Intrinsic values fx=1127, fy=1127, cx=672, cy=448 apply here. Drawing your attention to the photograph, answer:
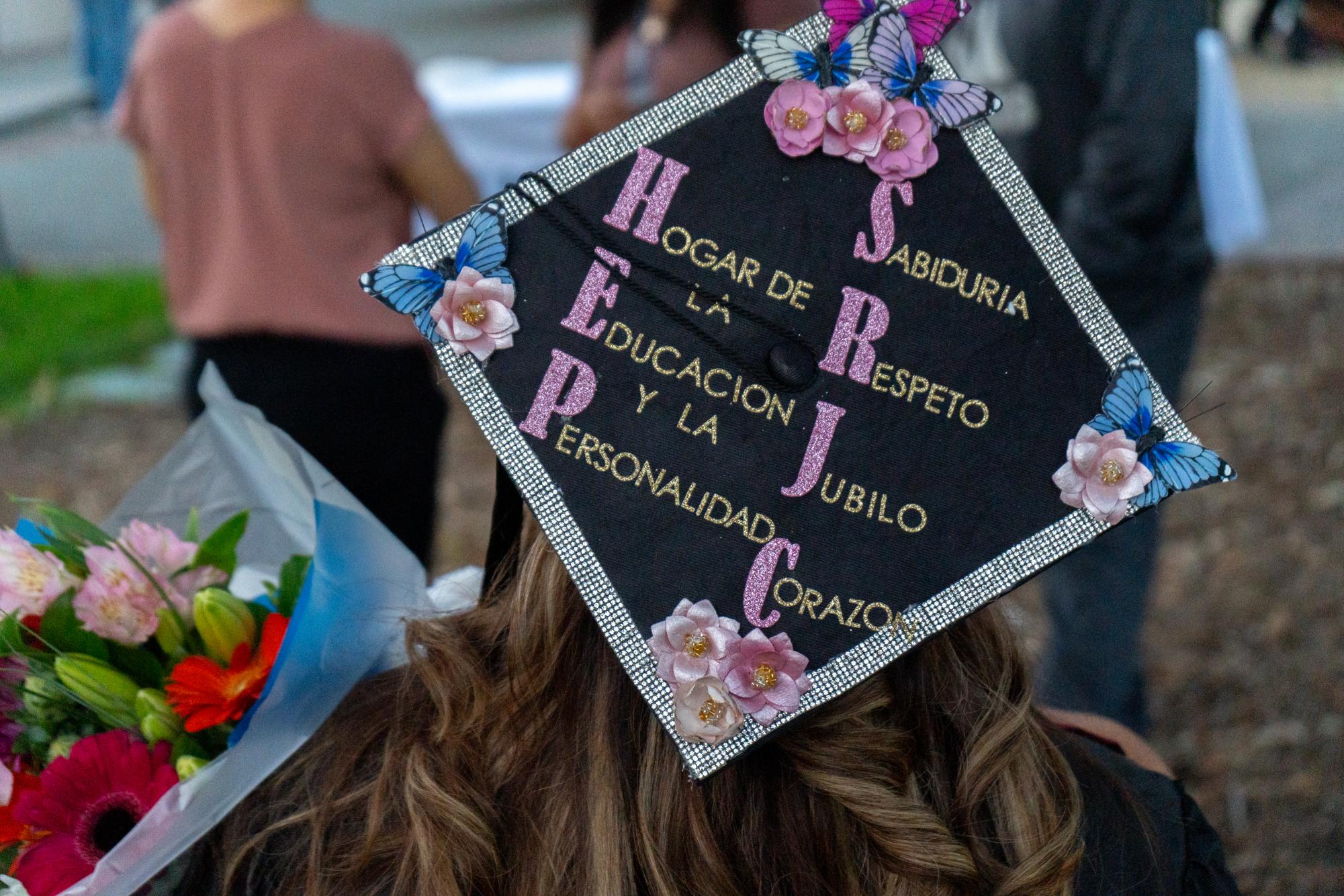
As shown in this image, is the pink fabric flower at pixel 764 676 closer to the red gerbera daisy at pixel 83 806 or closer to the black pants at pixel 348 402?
the red gerbera daisy at pixel 83 806

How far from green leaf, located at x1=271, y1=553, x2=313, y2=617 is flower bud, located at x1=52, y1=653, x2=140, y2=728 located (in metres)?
0.19

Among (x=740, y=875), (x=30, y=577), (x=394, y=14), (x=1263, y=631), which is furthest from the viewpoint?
(x=394, y=14)

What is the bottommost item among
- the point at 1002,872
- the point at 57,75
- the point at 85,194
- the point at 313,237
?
the point at 57,75

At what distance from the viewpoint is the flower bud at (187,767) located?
1.12 m

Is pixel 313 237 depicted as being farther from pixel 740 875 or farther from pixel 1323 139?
pixel 1323 139

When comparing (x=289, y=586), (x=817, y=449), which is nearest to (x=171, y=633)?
(x=289, y=586)

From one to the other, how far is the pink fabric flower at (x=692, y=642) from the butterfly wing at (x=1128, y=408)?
407mm

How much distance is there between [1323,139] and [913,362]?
7988 mm

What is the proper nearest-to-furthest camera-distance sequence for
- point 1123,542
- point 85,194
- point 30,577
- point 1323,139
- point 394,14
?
point 30,577
point 1123,542
point 1323,139
point 85,194
point 394,14

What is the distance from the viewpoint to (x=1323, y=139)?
25.0 feet

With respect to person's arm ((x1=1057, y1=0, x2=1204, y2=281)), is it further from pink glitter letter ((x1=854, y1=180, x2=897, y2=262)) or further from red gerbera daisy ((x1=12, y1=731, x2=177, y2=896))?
red gerbera daisy ((x1=12, y1=731, x2=177, y2=896))

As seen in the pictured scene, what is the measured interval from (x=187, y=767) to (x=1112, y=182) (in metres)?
2.38

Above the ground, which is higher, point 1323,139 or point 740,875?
point 740,875

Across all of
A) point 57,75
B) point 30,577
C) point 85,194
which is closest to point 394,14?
point 57,75
